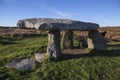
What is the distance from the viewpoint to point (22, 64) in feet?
70.2

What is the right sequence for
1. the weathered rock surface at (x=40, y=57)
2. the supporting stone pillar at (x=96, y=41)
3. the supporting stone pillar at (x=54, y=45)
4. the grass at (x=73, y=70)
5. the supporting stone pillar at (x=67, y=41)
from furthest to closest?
the supporting stone pillar at (x=67, y=41)
the supporting stone pillar at (x=96, y=41)
the supporting stone pillar at (x=54, y=45)
the weathered rock surface at (x=40, y=57)
the grass at (x=73, y=70)

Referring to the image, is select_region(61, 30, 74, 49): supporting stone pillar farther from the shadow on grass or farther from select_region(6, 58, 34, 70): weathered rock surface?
select_region(6, 58, 34, 70): weathered rock surface

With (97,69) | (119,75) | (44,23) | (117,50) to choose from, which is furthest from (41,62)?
(117,50)

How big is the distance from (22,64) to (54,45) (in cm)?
346

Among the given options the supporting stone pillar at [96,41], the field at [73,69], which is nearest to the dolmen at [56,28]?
the supporting stone pillar at [96,41]

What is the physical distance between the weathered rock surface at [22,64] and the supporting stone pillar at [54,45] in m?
1.89

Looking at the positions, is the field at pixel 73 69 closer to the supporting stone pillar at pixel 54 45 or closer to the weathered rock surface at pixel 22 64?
the weathered rock surface at pixel 22 64

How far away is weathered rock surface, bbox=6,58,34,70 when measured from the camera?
68.1 ft

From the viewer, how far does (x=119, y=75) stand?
20.3 metres

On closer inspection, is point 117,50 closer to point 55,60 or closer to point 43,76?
point 55,60

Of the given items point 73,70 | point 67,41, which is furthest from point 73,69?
point 67,41

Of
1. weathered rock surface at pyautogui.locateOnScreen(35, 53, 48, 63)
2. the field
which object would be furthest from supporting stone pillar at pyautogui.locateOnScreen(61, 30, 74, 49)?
weathered rock surface at pyautogui.locateOnScreen(35, 53, 48, 63)

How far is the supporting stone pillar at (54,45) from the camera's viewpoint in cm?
2256

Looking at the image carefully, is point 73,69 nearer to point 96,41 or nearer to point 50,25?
point 50,25
